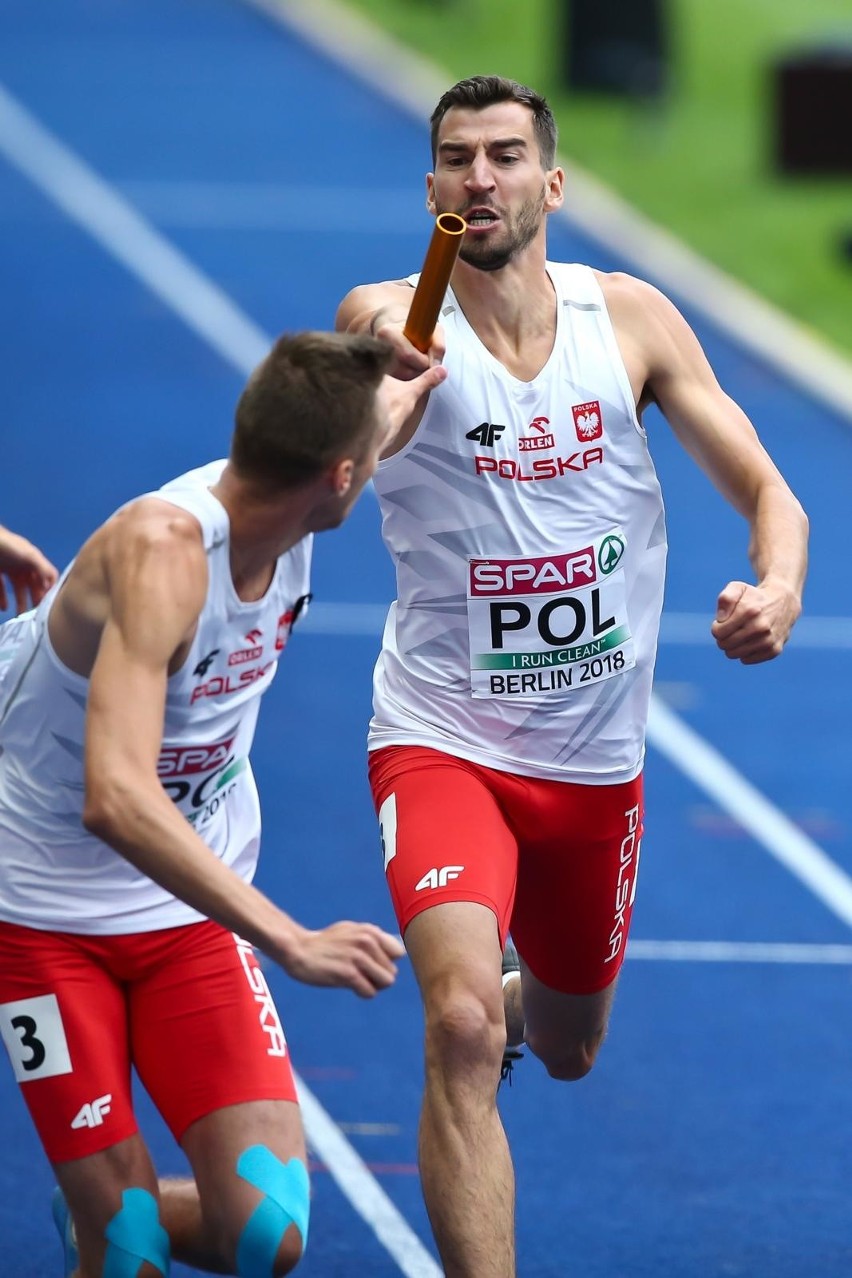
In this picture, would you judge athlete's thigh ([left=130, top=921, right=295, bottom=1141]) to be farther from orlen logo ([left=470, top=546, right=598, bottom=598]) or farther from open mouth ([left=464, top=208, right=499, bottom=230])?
open mouth ([left=464, top=208, right=499, bottom=230])

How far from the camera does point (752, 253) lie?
733 inches

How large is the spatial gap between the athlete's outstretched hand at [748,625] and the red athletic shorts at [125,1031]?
1.29 meters

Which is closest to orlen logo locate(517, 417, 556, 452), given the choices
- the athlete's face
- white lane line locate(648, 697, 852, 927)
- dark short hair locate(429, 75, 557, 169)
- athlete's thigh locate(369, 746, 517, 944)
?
the athlete's face

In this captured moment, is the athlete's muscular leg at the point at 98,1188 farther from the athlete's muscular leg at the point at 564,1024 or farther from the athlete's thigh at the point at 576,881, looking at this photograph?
the athlete's muscular leg at the point at 564,1024

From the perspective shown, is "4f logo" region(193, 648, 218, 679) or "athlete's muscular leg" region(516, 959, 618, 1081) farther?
"athlete's muscular leg" region(516, 959, 618, 1081)

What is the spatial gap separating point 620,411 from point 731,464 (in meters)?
0.32

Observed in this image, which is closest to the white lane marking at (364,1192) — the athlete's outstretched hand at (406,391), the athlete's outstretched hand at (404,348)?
the athlete's outstretched hand at (406,391)

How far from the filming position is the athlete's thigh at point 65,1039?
16.5 feet

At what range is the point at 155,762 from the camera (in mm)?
4426

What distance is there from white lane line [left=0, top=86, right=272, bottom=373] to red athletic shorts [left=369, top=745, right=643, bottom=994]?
390 inches

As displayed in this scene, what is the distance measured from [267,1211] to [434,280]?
2.00 meters

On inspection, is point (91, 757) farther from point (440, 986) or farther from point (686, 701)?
point (686, 701)

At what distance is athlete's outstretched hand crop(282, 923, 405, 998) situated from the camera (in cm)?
413

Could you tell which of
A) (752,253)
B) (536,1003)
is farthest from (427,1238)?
(752,253)
